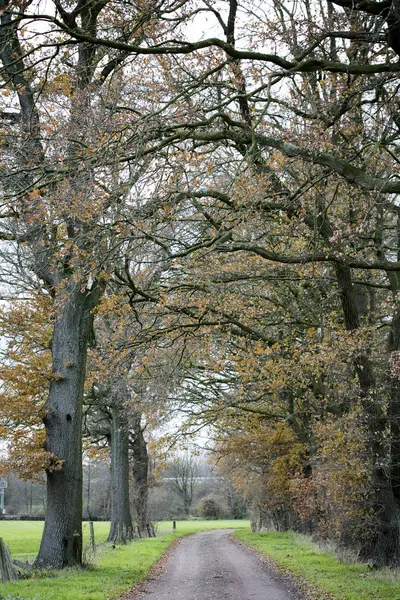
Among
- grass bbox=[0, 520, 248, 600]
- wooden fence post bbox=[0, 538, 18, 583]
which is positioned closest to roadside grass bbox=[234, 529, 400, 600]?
grass bbox=[0, 520, 248, 600]

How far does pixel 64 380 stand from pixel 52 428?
113cm

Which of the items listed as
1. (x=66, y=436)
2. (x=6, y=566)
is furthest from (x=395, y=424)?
(x=6, y=566)

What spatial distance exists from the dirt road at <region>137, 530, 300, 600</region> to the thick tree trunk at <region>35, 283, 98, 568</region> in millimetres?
2082

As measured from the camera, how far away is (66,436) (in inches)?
536

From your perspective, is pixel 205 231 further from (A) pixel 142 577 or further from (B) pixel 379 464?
(A) pixel 142 577

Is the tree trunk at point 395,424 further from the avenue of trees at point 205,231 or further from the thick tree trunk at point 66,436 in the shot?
the thick tree trunk at point 66,436

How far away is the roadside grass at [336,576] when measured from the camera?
9.70 meters

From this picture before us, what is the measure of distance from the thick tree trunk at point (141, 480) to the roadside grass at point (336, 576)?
13450mm

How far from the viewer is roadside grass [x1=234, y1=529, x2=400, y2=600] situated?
9.70 meters

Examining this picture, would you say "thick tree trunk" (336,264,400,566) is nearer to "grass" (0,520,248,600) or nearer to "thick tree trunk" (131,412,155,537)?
"grass" (0,520,248,600)

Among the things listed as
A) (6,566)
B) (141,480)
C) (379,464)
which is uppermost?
(379,464)

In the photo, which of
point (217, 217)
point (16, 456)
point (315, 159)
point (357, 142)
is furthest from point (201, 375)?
point (315, 159)

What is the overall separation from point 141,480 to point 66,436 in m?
18.4

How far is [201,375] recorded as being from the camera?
66.3 feet
